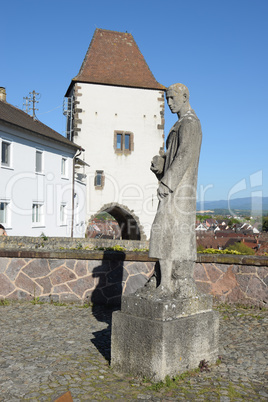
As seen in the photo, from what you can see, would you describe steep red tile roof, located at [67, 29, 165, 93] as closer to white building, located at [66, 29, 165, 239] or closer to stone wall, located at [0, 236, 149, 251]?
white building, located at [66, 29, 165, 239]

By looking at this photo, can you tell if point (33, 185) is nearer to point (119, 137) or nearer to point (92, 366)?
point (119, 137)

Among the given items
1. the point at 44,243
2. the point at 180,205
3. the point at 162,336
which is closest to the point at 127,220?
the point at 44,243

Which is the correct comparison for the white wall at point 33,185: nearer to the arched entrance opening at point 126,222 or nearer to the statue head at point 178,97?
the arched entrance opening at point 126,222

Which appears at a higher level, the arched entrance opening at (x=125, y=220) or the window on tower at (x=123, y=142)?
the window on tower at (x=123, y=142)

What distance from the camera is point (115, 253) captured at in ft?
27.2

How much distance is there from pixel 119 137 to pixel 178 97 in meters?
27.8

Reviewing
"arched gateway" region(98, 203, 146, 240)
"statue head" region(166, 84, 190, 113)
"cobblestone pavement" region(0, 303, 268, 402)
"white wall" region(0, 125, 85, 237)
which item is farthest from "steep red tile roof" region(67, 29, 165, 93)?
"statue head" region(166, 84, 190, 113)

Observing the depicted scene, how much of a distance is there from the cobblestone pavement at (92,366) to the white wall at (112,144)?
25.4 metres

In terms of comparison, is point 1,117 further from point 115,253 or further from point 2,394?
point 2,394

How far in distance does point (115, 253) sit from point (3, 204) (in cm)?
1740

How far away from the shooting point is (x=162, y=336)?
4371 millimetres

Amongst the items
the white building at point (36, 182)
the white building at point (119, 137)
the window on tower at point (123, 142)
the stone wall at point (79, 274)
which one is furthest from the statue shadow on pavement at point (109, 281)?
the window on tower at point (123, 142)

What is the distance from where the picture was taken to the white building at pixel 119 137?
32.3m

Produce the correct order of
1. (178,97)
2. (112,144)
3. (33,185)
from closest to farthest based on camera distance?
(178,97), (33,185), (112,144)
